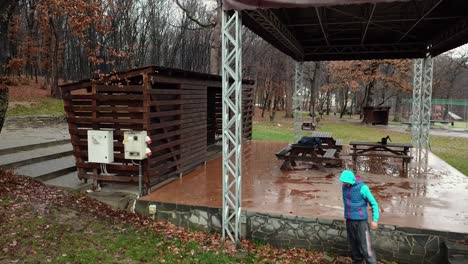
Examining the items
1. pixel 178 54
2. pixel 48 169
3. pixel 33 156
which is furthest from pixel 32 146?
pixel 178 54

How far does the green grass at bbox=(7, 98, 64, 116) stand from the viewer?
18719 millimetres

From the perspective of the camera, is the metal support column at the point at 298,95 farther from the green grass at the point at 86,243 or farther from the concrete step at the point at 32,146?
A: the green grass at the point at 86,243

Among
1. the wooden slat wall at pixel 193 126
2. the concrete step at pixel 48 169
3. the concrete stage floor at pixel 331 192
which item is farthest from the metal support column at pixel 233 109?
the concrete step at pixel 48 169

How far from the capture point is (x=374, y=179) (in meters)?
8.55

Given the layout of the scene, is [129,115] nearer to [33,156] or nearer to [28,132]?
[33,156]

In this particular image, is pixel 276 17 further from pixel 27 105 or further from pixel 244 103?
pixel 27 105

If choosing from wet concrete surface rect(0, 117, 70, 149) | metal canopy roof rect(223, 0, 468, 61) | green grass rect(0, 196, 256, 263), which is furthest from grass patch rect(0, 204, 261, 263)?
wet concrete surface rect(0, 117, 70, 149)

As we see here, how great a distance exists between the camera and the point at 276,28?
850 cm

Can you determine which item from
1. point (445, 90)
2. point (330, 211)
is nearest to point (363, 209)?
point (330, 211)

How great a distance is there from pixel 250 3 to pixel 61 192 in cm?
492

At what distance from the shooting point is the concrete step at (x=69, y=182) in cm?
725

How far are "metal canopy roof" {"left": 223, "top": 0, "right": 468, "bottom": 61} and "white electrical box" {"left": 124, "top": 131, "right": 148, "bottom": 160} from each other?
9.15ft

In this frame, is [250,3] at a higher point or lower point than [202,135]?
higher

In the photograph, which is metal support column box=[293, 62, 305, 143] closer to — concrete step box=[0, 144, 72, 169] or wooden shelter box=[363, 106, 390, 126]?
concrete step box=[0, 144, 72, 169]
